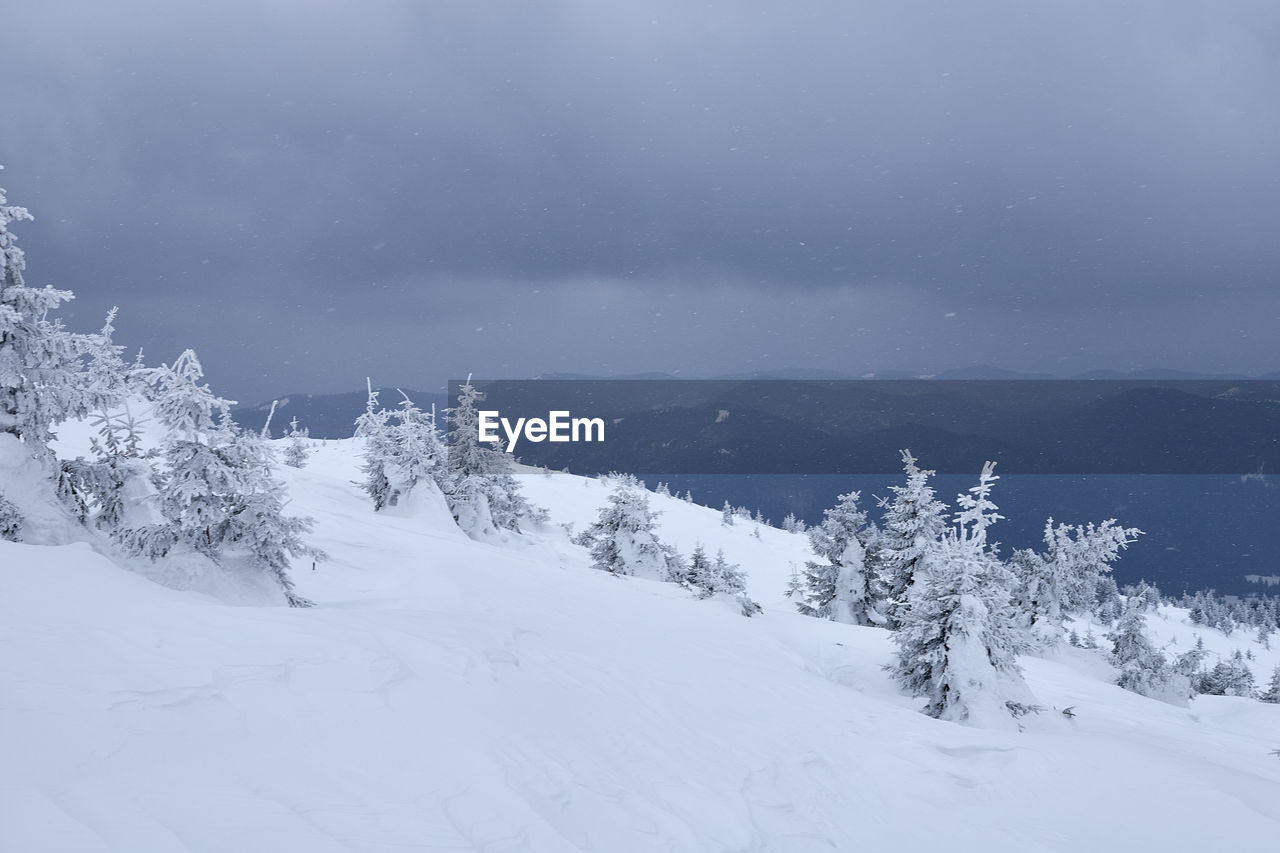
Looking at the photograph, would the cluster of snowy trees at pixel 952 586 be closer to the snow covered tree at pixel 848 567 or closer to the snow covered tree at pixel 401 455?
the snow covered tree at pixel 848 567

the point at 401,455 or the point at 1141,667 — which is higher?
the point at 401,455

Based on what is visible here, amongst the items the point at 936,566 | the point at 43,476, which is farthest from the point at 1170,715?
the point at 43,476

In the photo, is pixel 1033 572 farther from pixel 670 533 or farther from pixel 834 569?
pixel 670 533

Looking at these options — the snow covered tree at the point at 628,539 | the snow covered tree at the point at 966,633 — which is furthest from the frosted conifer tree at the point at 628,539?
the snow covered tree at the point at 966,633

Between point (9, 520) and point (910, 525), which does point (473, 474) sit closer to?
point (910, 525)

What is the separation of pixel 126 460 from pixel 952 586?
16595mm

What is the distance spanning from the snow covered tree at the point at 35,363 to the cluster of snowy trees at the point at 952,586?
16.5m

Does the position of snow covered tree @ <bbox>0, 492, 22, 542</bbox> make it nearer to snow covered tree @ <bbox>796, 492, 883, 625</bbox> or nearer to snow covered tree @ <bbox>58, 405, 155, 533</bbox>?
snow covered tree @ <bbox>58, 405, 155, 533</bbox>

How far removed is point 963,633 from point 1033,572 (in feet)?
74.7

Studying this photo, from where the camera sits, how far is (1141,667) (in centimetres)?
3200

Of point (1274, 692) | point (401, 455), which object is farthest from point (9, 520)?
point (1274, 692)

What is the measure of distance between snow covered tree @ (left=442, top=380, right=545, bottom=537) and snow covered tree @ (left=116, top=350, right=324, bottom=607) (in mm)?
19229

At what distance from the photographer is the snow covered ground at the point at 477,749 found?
166 inches

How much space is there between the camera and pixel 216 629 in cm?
683
